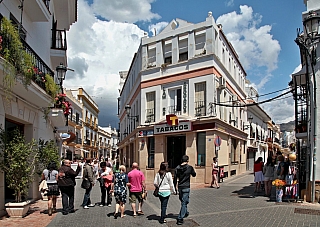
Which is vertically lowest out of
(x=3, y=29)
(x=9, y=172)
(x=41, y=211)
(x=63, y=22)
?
(x=41, y=211)

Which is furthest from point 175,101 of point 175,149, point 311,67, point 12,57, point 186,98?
point 12,57

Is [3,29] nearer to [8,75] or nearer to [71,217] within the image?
[8,75]

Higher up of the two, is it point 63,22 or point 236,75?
point 63,22

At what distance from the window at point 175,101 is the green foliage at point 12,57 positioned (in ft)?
43.2

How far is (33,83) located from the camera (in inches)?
385

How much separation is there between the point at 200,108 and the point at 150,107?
4285 millimetres

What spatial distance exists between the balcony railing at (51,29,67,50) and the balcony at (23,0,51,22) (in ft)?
13.4

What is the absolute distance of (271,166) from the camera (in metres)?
13.1

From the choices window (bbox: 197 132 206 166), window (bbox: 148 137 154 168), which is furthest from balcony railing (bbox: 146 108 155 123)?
window (bbox: 197 132 206 166)

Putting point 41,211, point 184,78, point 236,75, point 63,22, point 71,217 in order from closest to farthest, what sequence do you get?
point 71,217 < point 41,211 < point 63,22 < point 184,78 < point 236,75

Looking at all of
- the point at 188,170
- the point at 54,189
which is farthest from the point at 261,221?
the point at 54,189

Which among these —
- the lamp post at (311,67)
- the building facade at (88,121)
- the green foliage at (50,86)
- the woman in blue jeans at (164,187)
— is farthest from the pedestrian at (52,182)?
the building facade at (88,121)

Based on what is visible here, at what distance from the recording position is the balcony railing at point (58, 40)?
1646cm

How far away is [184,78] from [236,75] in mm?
8138
